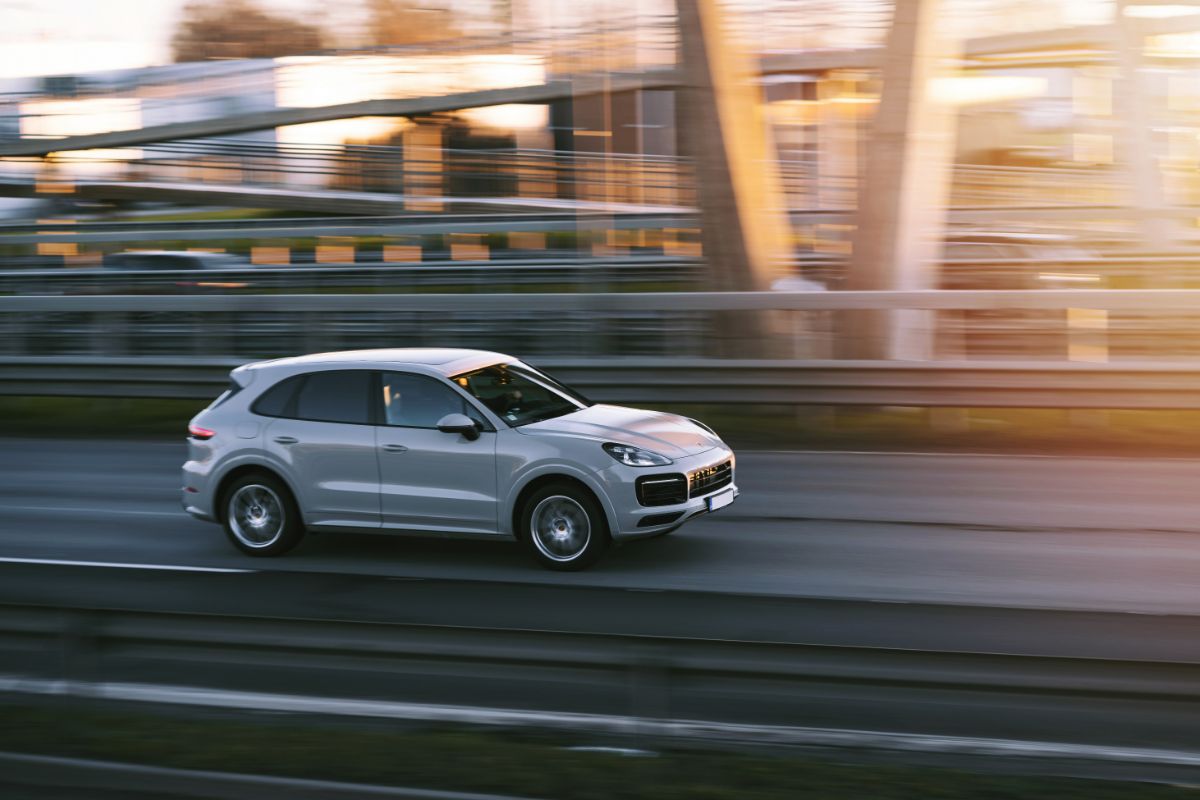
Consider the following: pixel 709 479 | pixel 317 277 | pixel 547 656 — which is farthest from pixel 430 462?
pixel 317 277

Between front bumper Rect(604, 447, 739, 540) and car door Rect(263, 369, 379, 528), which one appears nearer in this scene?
front bumper Rect(604, 447, 739, 540)

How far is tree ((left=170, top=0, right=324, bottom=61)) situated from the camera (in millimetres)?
58500

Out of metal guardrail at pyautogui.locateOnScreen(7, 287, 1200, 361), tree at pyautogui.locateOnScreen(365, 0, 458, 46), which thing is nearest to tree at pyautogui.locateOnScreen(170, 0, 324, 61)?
tree at pyautogui.locateOnScreen(365, 0, 458, 46)

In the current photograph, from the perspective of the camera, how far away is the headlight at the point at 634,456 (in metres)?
9.17

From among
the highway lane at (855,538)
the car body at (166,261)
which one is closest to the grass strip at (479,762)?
the highway lane at (855,538)

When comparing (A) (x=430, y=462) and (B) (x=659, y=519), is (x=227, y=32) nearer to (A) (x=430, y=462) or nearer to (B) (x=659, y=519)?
(A) (x=430, y=462)

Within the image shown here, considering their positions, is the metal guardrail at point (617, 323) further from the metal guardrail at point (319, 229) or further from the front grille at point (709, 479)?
the metal guardrail at point (319, 229)

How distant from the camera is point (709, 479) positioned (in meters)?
9.54

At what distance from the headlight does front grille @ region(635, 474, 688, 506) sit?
95mm

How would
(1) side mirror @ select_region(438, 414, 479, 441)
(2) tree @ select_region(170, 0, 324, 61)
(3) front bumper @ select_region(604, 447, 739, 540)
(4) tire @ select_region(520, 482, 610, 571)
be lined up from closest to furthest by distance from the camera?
1. (3) front bumper @ select_region(604, 447, 739, 540)
2. (4) tire @ select_region(520, 482, 610, 571)
3. (1) side mirror @ select_region(438, 414, 479, 441)
4. (2) tree @ select_region(170, 0, 324, 61)

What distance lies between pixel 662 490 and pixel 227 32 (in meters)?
56.2

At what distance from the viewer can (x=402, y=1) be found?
155 ft

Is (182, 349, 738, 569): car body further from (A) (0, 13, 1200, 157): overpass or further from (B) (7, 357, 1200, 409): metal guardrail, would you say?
(A) (0, 13, 1200, 157): overpass

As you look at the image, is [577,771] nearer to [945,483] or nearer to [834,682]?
[834,682]
